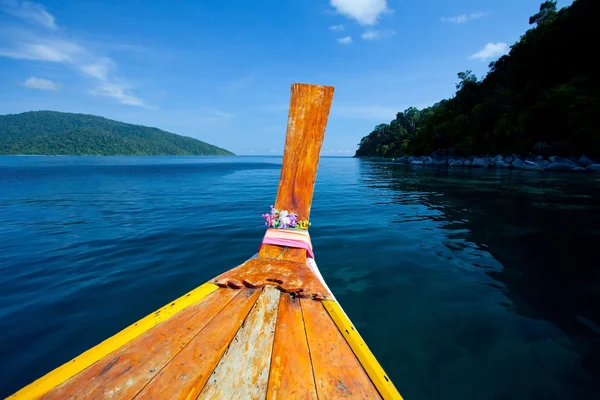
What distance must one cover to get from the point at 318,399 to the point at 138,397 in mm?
854

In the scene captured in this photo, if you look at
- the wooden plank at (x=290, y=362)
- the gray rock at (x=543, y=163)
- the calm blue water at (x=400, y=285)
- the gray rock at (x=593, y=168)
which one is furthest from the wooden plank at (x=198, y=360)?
the gray rock at (x=543, y=163)

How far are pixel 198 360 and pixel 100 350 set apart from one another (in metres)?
0.62

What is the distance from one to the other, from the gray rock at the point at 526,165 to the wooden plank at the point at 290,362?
36.9 m

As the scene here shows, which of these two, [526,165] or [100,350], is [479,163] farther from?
[100,350]

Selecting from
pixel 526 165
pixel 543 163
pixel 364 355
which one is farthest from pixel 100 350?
pixel 543 163

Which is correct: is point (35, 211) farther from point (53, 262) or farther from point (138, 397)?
point (138, 397)

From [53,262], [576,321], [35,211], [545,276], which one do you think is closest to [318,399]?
[576,321]

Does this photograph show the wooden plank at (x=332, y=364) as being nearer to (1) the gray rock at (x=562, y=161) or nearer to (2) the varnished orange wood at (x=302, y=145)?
(2) the varnished orange wood at (x=302, y=145)

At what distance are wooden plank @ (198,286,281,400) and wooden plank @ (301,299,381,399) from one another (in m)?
0.27

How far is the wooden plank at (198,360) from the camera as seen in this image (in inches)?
48.2

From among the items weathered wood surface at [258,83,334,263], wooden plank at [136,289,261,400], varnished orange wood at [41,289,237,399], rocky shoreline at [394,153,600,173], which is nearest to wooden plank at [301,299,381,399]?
wooden plank at [136,289,261,400]

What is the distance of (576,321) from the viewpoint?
309 centimetres

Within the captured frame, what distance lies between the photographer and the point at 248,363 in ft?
4.64

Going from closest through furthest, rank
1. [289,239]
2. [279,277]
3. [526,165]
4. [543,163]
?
[279,277] < [289,239] < [543,163] < [526,165]
